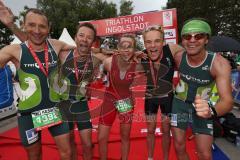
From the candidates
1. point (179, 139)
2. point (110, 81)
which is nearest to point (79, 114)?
point (110, 81)

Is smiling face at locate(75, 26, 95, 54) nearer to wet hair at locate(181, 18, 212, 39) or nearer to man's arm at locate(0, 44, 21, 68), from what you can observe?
man's arm at locate(0, 44, 21, 68)

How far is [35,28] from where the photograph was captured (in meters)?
3.39

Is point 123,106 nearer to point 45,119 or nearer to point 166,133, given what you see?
point 166,133

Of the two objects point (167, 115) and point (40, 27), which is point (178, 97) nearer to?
point (167, 115)

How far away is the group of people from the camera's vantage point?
343cm

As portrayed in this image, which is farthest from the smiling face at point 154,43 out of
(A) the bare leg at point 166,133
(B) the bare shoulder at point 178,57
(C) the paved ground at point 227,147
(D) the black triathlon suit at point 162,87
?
(C) the paved ground at point 227,147

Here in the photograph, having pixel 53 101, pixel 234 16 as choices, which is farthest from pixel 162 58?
pixel 234 16

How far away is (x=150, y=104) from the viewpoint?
4.52 meters

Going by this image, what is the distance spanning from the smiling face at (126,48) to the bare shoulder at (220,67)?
1206mm

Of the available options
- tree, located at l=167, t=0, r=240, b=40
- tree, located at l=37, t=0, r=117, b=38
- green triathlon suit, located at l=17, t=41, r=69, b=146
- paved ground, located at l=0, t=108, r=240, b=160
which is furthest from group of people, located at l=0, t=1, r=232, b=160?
tree, located at l=37, t=0, r=117, b=38

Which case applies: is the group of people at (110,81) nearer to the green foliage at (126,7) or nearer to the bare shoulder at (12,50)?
the bare shoulder at (12,50)

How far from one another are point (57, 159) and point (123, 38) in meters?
2.15

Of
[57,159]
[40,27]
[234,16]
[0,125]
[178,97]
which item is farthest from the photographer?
[234,16]

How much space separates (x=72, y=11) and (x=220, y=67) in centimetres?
5304
